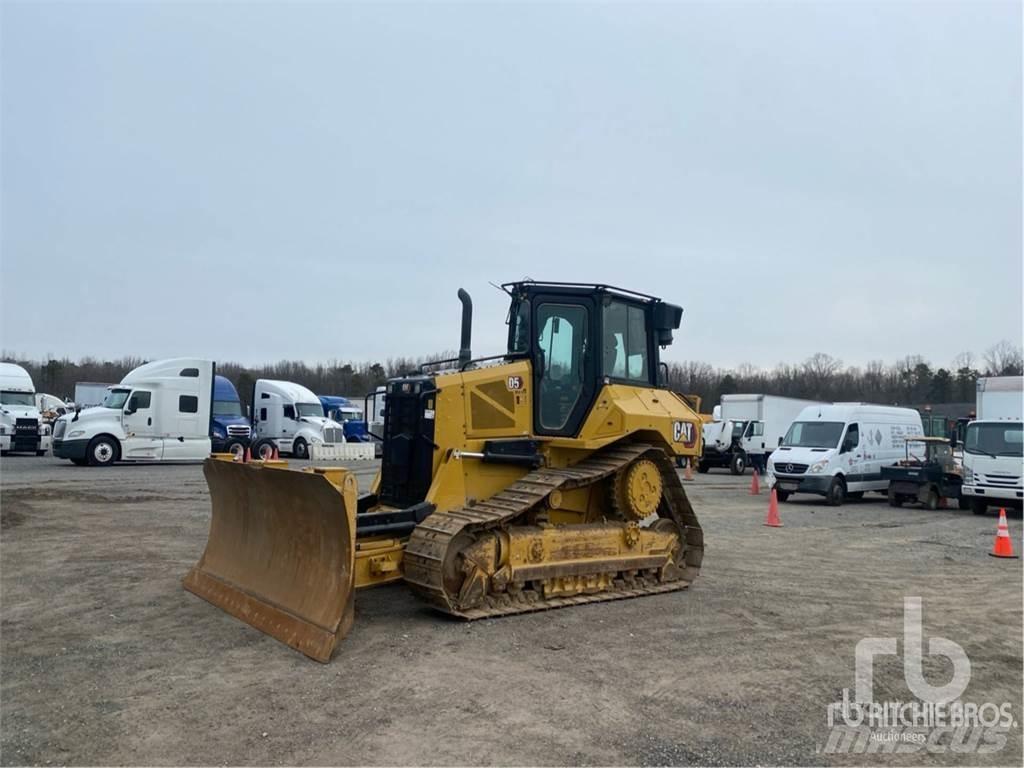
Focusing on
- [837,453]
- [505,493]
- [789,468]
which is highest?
[837,453]

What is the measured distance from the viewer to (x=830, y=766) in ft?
14.6

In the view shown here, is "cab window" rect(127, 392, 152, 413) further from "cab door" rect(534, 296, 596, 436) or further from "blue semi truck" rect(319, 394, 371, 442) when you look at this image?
"cab door" rect(534, 296, 596, 436)

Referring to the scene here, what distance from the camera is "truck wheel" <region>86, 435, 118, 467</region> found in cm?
2502

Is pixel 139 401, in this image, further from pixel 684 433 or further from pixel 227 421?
pixel 684 433

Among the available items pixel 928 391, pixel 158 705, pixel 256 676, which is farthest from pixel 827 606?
pixel 928 391

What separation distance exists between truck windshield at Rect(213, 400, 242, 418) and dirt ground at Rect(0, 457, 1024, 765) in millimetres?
21943

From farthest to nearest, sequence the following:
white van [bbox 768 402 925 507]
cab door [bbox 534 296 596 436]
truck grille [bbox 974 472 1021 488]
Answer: white van [bbox 768 402 925 507] < truck grille [bbox 974 472 1021 488] < cab door [bbox 534 296 596 436]

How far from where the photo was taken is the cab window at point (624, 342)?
875cm

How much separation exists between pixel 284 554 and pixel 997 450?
16.4 metres

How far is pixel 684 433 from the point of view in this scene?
924cm

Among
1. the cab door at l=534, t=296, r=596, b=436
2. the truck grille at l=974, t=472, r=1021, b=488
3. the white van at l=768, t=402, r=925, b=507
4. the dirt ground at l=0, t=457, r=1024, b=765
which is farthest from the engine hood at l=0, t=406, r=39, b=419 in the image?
the truck grille at l=974, t=472, r=1021, b=488

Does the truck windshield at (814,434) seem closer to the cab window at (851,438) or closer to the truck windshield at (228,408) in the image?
the cab window at (851,438)

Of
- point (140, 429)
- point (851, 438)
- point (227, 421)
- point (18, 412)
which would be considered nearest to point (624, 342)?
point (851, 438)

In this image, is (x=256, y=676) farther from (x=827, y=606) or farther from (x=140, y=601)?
(x=827, y=606)
